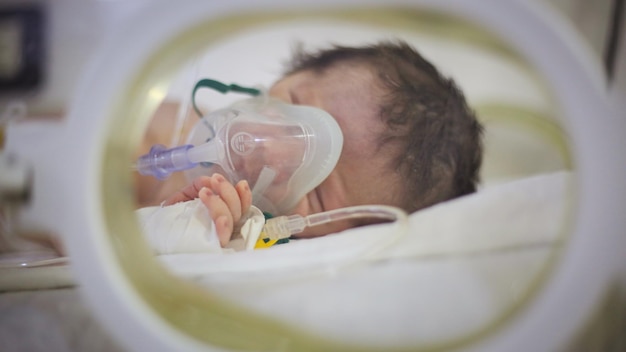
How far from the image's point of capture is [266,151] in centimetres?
63

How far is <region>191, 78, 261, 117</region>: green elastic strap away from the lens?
69 cm

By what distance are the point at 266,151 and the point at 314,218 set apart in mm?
107

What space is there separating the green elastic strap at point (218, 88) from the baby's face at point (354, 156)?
83 millimetres

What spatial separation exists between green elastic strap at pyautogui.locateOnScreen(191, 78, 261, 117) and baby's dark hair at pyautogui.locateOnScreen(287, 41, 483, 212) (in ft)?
0.55

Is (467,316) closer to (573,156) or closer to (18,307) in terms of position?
(573,156)

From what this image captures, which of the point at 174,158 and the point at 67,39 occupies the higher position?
the point at 67,39

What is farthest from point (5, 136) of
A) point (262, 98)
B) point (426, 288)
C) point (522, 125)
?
point (522, 125)

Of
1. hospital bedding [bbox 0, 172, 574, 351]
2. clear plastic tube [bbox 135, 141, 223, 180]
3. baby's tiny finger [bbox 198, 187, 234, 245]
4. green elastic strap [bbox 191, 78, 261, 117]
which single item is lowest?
hospital bedding [bbox 0, 172, 574, 351]

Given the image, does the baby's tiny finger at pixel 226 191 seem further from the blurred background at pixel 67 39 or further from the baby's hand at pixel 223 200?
the blurred background at pixel 67 39

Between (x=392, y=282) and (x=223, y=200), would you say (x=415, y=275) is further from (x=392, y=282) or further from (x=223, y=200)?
(x=223, y=200)

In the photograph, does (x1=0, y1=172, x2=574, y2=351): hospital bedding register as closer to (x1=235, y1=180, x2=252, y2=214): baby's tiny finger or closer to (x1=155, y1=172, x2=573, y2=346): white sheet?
(x1=155, y1=172, x2=573, y2=346): white sheet

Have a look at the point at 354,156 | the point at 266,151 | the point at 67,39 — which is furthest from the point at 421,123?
the point at 67,39

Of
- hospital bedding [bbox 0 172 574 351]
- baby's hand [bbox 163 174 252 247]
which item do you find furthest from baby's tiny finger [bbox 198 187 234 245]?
hospital bedding [bbox 0 172 574 351]

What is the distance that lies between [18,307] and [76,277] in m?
0.12
